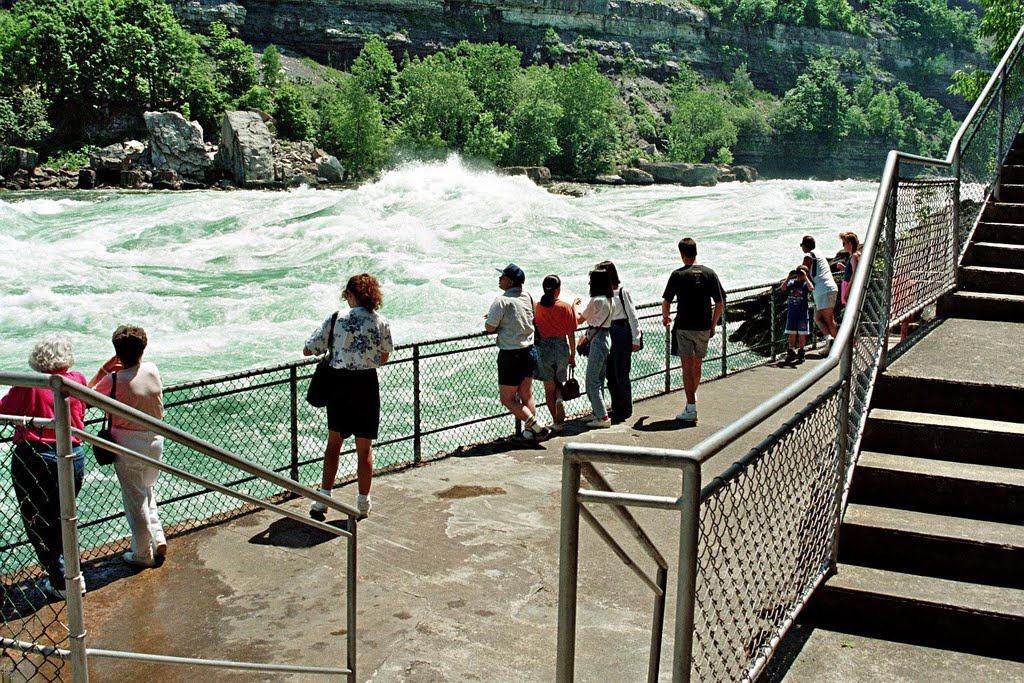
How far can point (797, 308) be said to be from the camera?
12.8 metres

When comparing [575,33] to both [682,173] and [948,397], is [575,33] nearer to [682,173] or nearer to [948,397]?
[682,173]

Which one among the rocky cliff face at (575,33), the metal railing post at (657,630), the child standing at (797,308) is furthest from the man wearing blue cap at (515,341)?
the rocky cliff face at (575,33)

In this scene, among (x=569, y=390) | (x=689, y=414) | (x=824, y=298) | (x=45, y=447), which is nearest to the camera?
(x=45, y=447)

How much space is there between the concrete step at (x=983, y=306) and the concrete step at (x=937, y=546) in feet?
8.54

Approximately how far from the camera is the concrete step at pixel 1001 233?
7.60 metres

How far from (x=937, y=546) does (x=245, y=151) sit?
71.6m

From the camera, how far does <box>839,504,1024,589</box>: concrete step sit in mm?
4480

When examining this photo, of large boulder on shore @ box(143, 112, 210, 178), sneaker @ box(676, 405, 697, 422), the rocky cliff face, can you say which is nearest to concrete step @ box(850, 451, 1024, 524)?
sneaker @ box(676, 405, 697, 422)

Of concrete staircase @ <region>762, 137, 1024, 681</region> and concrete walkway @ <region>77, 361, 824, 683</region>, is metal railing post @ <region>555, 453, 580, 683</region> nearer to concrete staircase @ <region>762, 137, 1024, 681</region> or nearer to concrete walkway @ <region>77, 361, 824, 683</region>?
concrete staircase @ <region>762, 137, 1024, 681</region>

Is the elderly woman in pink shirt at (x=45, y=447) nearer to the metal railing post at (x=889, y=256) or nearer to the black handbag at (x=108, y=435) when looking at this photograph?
the black handbag at (x=108, y=435)

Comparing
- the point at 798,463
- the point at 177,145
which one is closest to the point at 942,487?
the point at 798,463

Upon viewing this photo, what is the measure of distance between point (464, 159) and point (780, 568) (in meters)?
89.7

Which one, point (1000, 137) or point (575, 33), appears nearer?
point (1000, 137)

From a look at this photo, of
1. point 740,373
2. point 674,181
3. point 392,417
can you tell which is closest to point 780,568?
point 740,373
